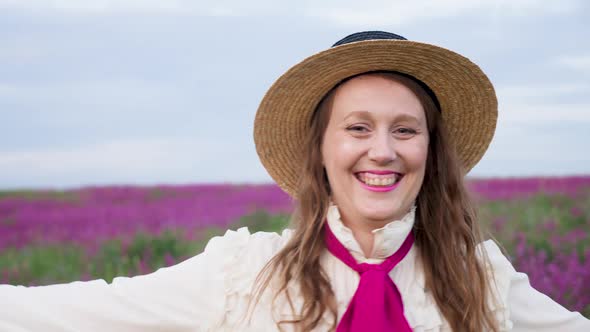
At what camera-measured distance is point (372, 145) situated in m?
2.32

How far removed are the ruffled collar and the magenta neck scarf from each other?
0.02m

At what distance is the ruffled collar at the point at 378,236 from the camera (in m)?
2.35

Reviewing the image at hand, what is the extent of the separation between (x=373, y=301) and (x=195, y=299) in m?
0.58

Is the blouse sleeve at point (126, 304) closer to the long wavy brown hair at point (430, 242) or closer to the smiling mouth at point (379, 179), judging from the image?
the long wavy brown hair at point (430, 242)

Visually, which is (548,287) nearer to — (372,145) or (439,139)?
(439,139)

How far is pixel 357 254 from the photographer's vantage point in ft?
7.86

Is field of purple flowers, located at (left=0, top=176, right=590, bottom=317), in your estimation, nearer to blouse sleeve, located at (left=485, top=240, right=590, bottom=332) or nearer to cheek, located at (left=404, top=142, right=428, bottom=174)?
blouse sleeve, located at (left=485, top=240, right=590, bottom=332)

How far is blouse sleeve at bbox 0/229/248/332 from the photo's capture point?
7.70ft

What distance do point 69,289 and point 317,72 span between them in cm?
111

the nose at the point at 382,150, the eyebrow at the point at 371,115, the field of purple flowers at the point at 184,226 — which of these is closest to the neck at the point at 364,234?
the nose at the point at 382,150

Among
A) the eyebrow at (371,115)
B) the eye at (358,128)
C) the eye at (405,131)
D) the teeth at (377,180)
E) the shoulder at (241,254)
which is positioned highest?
the eyebrow at (371,115)

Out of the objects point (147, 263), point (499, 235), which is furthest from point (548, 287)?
point (147, 263)

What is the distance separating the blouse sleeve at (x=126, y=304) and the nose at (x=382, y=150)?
65cm

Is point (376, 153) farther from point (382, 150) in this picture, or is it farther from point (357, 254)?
point (357, 254)
